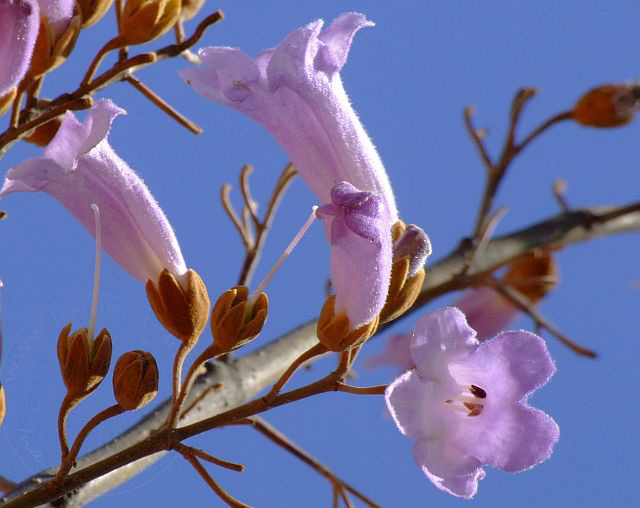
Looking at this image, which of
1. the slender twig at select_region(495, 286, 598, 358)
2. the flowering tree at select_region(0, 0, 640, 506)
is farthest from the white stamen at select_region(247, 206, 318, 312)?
the slender twig at select_region(495, 286, 598, 358)

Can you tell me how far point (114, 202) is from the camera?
0.79 m

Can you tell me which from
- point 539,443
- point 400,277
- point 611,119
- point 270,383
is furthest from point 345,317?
point 611,119

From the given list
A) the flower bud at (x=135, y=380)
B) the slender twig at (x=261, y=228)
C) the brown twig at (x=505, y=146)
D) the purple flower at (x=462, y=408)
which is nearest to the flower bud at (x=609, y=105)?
the brown twig at (x=505, y=146)

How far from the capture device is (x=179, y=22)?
0.89m

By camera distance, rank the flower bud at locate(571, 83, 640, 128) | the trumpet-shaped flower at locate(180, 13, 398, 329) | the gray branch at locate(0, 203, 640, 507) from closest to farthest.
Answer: the trumpet-shaped flower at locate(180, 13, 398, 329) < the gray branch at locate(0, 203, 640, 507) < the flower bud at locate(571, 83, 640, 128)

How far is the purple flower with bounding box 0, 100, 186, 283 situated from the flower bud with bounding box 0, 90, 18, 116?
0.05 m

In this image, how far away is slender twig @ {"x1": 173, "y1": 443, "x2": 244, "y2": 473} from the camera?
0.67 meters

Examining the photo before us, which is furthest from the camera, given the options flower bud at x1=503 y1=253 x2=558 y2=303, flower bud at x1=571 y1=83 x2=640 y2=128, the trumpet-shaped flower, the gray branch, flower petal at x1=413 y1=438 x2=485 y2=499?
flower bud at x1=503 y1=253 x2=558 y2=303

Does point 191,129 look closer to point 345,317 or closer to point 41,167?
point 41,167

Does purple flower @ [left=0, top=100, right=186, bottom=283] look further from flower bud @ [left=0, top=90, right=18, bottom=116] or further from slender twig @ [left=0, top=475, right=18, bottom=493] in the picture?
slender twig @ [left=0, top=475, right=18, bottom=493]

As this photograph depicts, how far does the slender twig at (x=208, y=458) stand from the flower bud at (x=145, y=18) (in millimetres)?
324

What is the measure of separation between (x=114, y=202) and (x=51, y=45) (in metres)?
0.13

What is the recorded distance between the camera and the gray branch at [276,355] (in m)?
0.86

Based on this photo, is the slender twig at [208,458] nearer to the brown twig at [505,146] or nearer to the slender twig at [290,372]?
the slender twig at [290,372]
